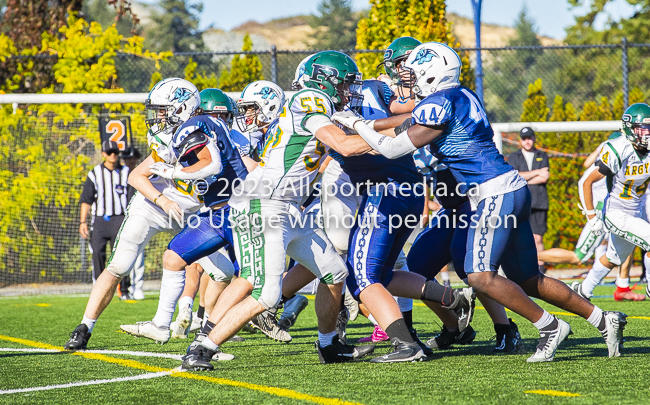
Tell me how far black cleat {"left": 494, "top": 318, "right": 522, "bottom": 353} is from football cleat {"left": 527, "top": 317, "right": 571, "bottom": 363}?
0.55 metres

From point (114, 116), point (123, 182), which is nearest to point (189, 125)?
point (123, 182)

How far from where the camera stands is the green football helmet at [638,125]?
6.16 meters

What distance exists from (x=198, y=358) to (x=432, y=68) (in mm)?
2083

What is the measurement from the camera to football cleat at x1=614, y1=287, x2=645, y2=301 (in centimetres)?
801

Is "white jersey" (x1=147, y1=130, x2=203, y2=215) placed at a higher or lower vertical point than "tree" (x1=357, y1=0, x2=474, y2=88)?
lower

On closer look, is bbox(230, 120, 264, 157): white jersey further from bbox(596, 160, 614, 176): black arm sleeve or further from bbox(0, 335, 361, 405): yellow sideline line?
bbox(596, 160, 614, 176): black arm sleeve

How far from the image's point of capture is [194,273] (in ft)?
20.7

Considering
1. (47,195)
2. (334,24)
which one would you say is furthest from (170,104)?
(334,24)

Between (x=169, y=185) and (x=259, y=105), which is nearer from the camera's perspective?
(x=169, y=185)

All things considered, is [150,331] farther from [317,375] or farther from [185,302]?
[317,375]

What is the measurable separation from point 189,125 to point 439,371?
216 cm

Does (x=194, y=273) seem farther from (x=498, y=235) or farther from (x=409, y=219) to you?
(x=498, y=235)

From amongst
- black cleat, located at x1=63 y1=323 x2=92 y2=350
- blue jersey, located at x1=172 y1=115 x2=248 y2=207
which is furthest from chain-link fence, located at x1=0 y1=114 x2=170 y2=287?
blue jersey, located at x1=172 y1=115 x2=248 y2=207

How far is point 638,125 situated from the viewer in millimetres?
6168
